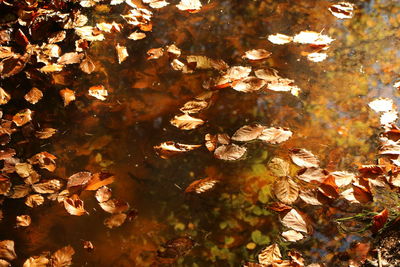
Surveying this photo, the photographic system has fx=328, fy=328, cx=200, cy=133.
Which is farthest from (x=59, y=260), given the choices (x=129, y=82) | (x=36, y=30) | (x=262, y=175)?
(x=36, y=30)

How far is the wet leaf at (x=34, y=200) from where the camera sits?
200cm

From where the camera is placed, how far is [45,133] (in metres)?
2.35

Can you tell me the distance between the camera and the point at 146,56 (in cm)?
287

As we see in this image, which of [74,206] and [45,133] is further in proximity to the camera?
[45,133]

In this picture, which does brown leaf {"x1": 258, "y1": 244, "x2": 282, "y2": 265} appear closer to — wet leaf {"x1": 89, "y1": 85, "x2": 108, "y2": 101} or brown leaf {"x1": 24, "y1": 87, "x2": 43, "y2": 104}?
wet leaf {"x1": 89, "y1": 85, "x2": 108, "y2": 101}

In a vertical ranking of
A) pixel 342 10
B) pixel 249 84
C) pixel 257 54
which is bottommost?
pixel 249 84

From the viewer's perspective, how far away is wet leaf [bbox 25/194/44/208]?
1995mm

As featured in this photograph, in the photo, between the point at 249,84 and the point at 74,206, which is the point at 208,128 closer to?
the point at 249,84

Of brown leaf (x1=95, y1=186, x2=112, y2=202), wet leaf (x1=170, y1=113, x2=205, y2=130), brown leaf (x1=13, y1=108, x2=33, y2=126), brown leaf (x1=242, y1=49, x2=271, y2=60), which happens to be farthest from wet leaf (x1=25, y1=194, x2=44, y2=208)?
brown leaf (x1=242, y1=49, x2=271, y2=60)

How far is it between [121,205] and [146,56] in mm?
1423

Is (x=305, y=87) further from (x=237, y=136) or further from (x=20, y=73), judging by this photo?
(x=20, y=73)

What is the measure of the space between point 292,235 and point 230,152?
65cm

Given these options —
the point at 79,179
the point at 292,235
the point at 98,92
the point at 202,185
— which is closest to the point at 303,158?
the point at 292,235

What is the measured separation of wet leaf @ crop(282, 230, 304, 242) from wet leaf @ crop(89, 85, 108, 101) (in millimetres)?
1659
